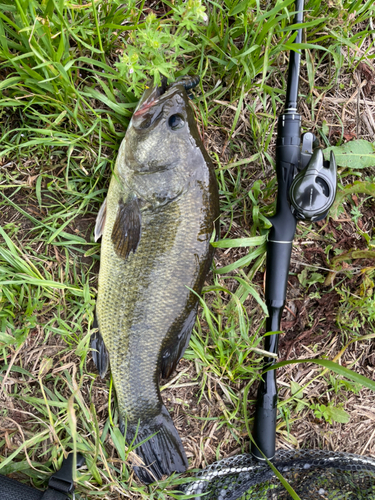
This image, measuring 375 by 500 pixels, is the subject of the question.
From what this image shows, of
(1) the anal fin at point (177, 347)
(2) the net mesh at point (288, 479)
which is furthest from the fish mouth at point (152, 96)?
(2) the net mesh at point (288, 479)

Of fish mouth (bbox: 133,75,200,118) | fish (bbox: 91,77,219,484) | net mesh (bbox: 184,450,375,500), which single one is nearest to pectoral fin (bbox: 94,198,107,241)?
fish (bbox: 91,77,219,484)

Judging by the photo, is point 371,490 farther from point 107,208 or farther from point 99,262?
point 107,208

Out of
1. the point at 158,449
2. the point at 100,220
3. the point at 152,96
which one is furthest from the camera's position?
the point at 158,449

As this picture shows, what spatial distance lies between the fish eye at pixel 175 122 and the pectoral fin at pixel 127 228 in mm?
507

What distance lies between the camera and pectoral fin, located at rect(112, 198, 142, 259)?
2.22 meters

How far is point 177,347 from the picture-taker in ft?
7.91

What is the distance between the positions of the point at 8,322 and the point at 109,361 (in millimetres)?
741

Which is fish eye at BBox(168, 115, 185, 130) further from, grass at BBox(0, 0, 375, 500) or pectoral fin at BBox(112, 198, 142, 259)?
pectoral fin at BBox(112, 198, 142, 259)

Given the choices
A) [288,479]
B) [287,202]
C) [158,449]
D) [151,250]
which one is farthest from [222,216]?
[288,479]

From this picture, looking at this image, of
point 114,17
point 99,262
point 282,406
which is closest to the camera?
point 114,17

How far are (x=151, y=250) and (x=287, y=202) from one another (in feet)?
3.12

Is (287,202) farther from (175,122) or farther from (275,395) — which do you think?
(275,395)

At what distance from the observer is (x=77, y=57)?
232 centimetres

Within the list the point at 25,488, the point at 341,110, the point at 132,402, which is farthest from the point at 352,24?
the point at 25,488
